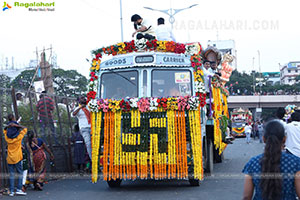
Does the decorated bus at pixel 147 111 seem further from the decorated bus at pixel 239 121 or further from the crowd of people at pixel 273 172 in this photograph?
the decorated bus at pixel 239 121

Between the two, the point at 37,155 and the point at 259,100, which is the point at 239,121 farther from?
the point at 37,155

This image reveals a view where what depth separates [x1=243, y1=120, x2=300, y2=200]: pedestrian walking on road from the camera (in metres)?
4.11

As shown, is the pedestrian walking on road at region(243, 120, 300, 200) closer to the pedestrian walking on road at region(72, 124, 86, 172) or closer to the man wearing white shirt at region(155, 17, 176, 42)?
the man wearing white shirt at region(155, 17, 176, 42)

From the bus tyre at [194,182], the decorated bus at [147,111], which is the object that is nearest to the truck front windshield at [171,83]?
the decorated bus at [147,111]

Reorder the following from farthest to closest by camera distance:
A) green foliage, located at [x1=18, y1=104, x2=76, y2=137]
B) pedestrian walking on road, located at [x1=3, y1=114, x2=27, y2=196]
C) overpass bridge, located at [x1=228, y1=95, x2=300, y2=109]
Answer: overpass bridge, located at [x1=228, y1=95, x2=300, y2=109]
green foliage, located at [x1=18, y1=104, x2=76, y2=137]
pedestrian walking on road, located at [x1=3, y1=114, x2=27, y2=196]

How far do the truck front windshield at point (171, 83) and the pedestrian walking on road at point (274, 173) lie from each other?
675 cm

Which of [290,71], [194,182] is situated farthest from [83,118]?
[290,71]

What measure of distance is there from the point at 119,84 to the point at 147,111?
1.11m

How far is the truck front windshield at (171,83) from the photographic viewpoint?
11.0 m

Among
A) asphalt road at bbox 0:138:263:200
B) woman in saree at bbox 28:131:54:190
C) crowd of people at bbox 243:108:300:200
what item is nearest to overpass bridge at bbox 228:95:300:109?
asphalt road at bbox 0:138:263:200

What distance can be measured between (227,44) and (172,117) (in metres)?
136

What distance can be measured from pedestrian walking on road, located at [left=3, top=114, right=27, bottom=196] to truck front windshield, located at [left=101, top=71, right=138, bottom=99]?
6.88ft

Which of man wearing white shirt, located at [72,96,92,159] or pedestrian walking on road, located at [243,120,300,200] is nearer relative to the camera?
pedestrian walking on road, located at [243,120,300,200]

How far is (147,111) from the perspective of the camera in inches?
416
